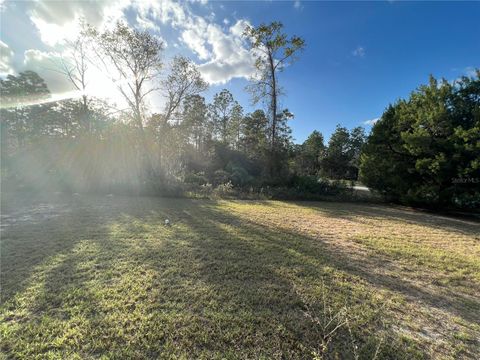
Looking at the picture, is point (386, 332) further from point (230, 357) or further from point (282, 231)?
point (282, 231)

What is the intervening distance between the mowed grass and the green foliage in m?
4.91

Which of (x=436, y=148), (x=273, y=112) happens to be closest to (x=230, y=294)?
(x=436, y=148)

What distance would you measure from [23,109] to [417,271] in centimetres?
2616

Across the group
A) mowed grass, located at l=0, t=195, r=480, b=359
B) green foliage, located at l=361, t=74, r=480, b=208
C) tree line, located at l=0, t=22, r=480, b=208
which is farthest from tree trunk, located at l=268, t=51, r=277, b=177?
mowed grass, located at l=0, t=195, r=480, b=359

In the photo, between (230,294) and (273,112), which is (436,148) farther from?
(230,294)

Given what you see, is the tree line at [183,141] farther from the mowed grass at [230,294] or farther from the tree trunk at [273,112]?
the mowed grass at [230,294]

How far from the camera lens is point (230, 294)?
241 centimetres

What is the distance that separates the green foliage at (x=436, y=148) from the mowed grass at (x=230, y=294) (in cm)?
491

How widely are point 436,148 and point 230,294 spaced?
1035 centimetres

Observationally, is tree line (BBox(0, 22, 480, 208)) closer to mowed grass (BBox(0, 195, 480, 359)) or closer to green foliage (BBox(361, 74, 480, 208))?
green foliage (BBox(361, 74, 480, 208))

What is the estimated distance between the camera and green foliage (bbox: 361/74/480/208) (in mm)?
7770

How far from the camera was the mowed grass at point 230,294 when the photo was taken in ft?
5.76

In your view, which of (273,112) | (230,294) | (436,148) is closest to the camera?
(230,294)

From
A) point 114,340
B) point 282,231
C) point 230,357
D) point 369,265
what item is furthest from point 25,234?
point 369,265
